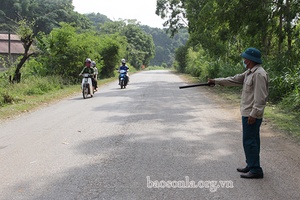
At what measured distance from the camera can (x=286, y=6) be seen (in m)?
11.5

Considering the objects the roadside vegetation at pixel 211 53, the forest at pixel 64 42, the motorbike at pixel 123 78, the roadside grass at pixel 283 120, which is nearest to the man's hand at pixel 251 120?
the roadside grass at pixel 283 120

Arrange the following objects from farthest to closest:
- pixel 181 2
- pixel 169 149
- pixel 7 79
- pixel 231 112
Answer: pixel 181 2
pixel 7 79
pixel 231 112
pixel 169 149

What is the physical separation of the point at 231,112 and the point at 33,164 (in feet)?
23.1

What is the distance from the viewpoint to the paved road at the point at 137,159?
12.9ft

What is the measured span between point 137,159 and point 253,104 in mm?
2086

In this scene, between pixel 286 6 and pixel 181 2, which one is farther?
pixel 181 2

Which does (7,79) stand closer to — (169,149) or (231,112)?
(231,112)

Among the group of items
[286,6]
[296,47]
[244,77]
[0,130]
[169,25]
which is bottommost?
[0,130]

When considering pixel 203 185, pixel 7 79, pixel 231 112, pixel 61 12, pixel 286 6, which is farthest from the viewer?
pixel 61 12

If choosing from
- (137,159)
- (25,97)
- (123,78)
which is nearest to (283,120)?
(137,159)

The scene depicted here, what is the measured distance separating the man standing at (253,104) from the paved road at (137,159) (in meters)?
0.25

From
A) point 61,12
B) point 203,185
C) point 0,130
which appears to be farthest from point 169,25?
point 203,185

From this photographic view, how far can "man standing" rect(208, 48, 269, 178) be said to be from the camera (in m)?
4.25

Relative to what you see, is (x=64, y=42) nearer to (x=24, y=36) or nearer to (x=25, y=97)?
(x=24, y=36)
